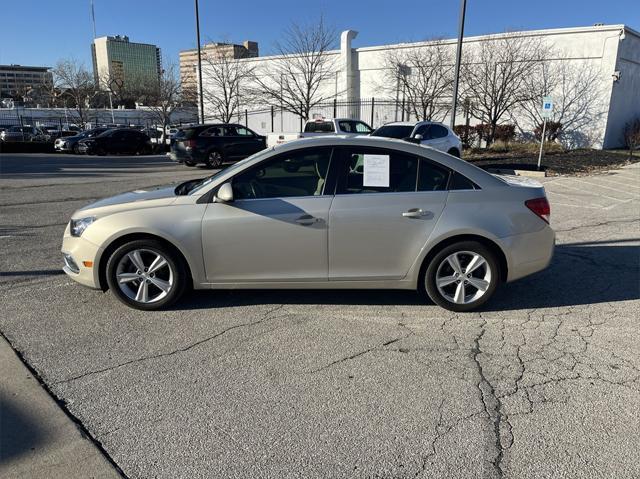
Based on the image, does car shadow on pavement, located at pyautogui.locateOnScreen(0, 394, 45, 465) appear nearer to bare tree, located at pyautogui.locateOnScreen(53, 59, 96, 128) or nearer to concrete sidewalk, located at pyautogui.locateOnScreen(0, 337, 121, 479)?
concrete sidewalk, located at pyautogui.locateOnScreen(0, 337, 121, 479)

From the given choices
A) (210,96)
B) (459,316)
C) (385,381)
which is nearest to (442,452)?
(385,381)

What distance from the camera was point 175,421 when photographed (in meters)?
2.87

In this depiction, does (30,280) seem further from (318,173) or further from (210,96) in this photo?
(210,96)

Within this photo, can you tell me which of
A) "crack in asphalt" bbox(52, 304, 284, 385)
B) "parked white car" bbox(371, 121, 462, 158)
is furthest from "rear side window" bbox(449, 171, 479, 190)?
"parked white car" bbox(371, 121, 462, 158)

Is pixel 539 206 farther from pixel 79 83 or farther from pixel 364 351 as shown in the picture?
pixel 79 83

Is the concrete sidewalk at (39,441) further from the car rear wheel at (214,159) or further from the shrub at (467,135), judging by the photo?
the shrub at (467,135)

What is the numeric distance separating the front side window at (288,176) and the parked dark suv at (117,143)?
2395cm

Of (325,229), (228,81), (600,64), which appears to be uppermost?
(600,64)

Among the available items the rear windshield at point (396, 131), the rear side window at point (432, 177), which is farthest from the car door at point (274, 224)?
the rear windshield at point (396, 131)

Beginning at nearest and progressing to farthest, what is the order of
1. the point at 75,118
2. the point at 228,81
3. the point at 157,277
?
the point at 157,277 < the point at 228,81 < the point at 75,118

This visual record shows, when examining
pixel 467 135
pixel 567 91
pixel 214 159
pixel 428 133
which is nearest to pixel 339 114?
pixel 467 135

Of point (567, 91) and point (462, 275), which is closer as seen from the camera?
point (462, 275)

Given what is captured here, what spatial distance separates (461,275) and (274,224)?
1.75m

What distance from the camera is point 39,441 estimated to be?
8.71ft
